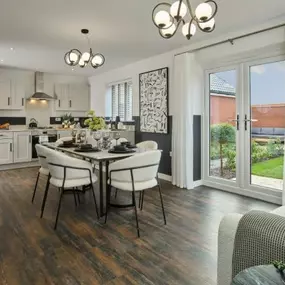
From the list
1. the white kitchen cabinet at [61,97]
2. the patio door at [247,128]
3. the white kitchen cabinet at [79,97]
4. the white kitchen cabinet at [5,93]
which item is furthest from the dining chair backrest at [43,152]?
the white kitchen cabinet at [79,97]

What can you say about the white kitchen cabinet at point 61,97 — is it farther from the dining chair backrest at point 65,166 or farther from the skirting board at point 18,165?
the dining chair backrest at point 65,166

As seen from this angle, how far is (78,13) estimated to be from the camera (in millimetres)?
3109

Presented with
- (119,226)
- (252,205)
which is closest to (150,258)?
(119,226)

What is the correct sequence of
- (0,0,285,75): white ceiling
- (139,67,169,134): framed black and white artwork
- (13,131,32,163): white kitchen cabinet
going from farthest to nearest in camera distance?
(13,131,32,163): white kitchen cabinet
(139,67,169,134): framed black and white artwork
(0,0,285,75): white ceiling

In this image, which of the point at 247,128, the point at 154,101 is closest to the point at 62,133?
the point at 154,101

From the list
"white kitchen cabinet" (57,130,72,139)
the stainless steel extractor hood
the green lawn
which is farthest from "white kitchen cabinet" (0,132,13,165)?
the green lawn

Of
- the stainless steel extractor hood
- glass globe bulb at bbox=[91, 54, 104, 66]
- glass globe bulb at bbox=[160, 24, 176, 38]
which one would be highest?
the stainless steel extractor hood

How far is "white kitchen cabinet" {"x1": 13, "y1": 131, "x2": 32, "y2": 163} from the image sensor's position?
5965 mm

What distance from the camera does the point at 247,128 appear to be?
155 inches

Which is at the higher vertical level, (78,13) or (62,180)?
(78,13)

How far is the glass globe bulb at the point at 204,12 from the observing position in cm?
203

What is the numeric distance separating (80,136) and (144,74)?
2262 mm

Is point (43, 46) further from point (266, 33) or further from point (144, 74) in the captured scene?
point (266, 33)

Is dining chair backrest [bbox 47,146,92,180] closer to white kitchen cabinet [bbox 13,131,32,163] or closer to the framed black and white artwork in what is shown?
the framed black and white artwork
